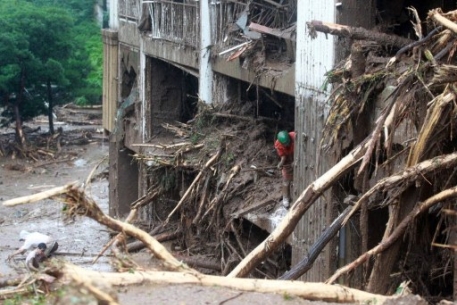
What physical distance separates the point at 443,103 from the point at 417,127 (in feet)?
2.55

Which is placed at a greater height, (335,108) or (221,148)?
(335,108)

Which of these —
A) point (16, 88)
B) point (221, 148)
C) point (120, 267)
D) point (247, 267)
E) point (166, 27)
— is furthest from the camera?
point (16, 88)

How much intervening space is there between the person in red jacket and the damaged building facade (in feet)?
1.58

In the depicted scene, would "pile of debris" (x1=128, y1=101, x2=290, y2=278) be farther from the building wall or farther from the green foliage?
the green foliage

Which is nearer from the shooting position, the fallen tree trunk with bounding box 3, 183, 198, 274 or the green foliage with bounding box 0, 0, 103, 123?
the fallen tree trunk with bounding box 3, 183, 198, 274

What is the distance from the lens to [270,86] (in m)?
13.9

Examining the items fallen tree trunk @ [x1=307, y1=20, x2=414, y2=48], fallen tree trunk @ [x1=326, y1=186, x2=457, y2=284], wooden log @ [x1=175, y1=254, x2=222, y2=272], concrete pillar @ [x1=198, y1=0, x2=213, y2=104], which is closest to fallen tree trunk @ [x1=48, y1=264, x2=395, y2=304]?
fallen tree trunk @ [x1=326, y1=186, x2=457, y2=284]

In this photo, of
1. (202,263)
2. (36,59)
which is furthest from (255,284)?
(36,59)

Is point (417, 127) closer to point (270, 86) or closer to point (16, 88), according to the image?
point (270, 86)

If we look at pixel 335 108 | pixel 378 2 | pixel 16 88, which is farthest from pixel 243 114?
pixel 16 88

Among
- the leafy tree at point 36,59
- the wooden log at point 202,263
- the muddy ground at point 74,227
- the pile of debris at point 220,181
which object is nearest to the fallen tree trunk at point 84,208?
the muddy ground at point 74,227

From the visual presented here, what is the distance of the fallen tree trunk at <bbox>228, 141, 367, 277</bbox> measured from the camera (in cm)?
905

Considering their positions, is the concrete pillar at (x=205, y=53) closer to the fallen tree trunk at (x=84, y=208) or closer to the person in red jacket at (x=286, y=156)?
the person in red jacket at (x=286, y=156)

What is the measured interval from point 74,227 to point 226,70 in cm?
782
